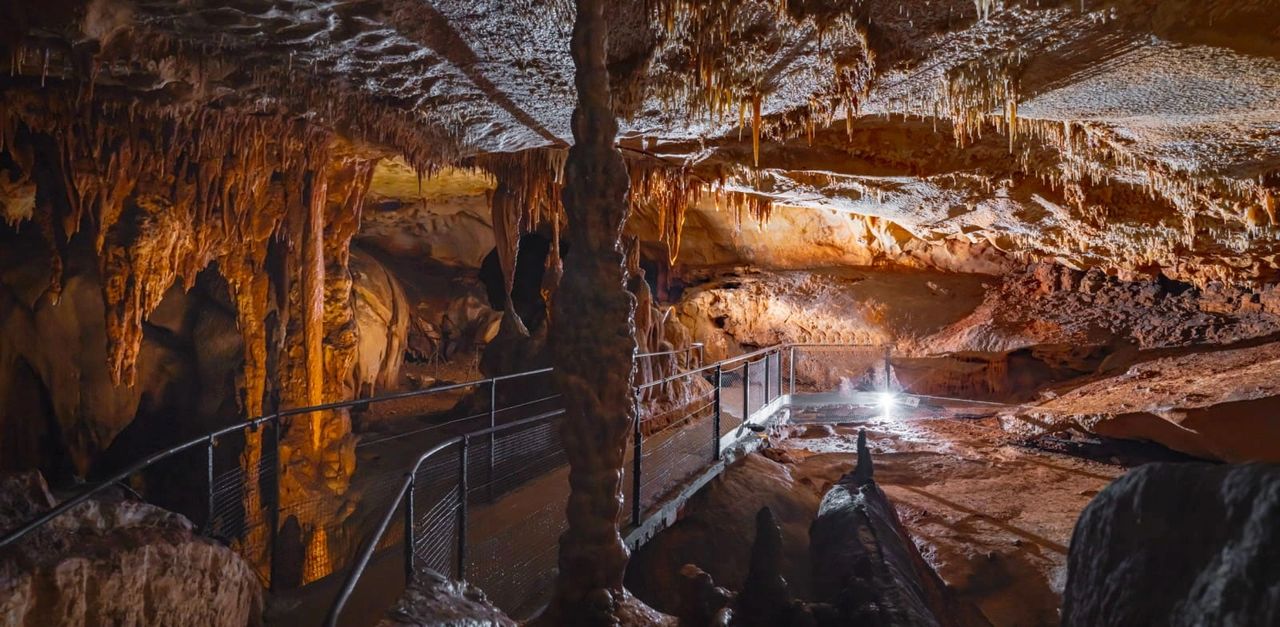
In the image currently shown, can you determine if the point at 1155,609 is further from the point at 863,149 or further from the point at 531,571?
the point at 863,149

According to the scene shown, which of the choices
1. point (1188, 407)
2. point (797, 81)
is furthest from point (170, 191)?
point (1188, 407)

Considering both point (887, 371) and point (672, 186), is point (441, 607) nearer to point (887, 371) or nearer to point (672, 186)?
point (672, 186)

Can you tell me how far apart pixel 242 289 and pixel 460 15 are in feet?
20.9

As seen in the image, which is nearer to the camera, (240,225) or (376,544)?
(376,544)

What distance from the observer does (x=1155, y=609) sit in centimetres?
179

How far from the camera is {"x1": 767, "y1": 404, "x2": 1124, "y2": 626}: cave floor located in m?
5.34

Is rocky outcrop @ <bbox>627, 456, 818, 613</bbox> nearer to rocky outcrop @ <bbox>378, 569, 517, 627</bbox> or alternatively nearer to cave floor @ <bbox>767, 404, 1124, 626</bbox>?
cave floor @ <bbox>767, 404, 1124, 626</bbox>

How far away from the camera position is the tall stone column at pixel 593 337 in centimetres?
377

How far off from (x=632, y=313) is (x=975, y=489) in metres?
5.89

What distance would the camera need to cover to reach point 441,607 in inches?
103

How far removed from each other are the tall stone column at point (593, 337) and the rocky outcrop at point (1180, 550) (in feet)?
7.66

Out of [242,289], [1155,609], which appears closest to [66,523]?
[1155,609]

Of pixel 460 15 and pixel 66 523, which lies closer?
pixel 66 523

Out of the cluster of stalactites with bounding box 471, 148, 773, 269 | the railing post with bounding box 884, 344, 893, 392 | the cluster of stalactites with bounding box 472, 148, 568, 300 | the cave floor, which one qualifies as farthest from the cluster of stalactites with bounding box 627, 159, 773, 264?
the railing post with bounding box 884, 344, 893, 392
